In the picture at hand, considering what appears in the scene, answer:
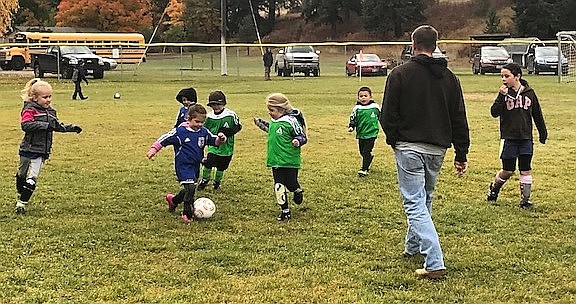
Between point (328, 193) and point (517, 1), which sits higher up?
point (517, 1)

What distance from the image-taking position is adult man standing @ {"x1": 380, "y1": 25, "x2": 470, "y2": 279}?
5.59 metres

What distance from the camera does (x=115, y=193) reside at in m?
9.22

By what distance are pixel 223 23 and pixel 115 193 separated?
36.6 meters

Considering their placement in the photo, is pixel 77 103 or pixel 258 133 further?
pixel 77 103

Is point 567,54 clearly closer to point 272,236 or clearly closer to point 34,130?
point 272,236

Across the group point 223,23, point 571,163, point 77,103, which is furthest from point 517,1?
point 571,163

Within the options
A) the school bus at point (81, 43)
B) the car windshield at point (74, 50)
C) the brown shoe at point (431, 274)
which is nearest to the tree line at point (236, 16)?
the school bus at point (81, 43)

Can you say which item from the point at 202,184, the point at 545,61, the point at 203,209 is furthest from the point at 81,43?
the point at 203,209

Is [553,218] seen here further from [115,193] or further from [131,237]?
[115,193]

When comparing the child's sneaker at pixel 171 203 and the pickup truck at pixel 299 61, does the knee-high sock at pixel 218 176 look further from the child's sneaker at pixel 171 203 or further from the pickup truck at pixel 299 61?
the pickup truck at pixel 299 61

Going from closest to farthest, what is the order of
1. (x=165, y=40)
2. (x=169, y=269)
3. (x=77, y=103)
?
1. (x=169, y=269)
2. (x=77, y=103)
3. (x=165, y=40)

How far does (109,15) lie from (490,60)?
39263mm

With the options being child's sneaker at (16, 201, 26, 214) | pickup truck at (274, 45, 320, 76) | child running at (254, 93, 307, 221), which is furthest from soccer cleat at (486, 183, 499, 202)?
pickup truck at (274, 45, 320, 76)

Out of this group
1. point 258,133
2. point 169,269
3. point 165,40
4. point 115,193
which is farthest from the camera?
point 165,40
